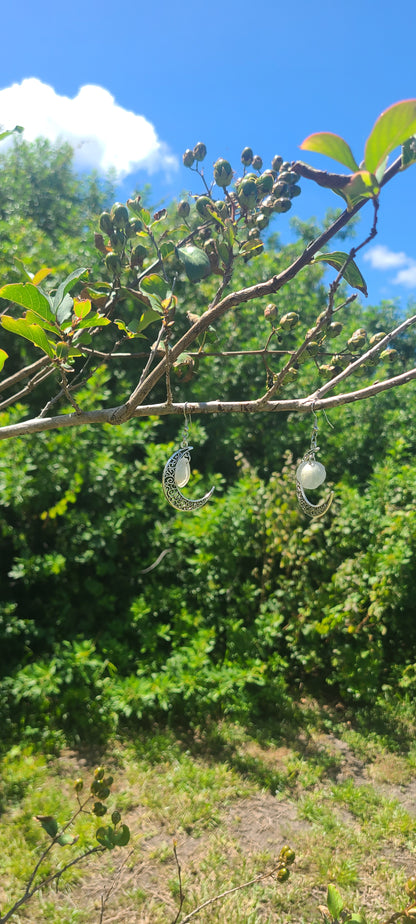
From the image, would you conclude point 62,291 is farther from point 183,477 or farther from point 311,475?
point 311,475

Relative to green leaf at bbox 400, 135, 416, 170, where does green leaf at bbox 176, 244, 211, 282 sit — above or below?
above

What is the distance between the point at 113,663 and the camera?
129 inches

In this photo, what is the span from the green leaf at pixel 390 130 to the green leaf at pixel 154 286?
19.4 inches

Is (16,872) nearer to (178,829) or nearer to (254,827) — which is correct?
(178,829)

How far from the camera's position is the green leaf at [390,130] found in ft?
2.40

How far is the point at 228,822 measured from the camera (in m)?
2.51

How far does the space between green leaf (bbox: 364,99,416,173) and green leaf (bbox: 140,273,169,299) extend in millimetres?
492

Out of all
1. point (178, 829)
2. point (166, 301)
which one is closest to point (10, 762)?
point (178, 829)

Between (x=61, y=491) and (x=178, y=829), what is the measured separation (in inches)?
74.3

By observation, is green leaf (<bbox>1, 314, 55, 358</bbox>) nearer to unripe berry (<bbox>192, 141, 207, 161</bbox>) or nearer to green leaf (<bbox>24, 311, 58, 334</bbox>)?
green leaf (<bbox>24, 311, 58, 334</bbox>)

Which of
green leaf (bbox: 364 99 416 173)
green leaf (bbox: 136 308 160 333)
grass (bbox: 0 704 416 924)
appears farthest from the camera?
grass (bbox: 0 704 416 924)

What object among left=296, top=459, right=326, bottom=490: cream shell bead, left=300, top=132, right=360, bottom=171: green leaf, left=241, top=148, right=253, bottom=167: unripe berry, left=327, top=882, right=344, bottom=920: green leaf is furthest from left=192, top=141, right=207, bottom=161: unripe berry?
left=327, top=882, right=344, bottom=920: green leaf

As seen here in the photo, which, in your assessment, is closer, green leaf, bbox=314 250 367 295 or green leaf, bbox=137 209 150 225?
green leaf, bbox=314 250 367 295

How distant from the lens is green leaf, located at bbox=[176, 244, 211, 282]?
1214 mm
